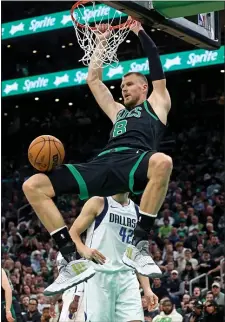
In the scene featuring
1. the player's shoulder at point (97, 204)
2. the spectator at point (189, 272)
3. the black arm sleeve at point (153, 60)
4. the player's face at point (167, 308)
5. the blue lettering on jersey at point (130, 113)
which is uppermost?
the black arm sleeve at point (153, 60)

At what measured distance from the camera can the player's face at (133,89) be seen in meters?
7.59

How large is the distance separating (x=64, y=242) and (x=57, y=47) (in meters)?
18.6

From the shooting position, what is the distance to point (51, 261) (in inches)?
706

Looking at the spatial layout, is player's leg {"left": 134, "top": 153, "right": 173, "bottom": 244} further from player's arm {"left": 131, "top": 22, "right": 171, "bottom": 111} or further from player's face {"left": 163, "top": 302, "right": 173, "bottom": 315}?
player's face {"left": 163, "top": 302, "right": 173, "bottom": 315}

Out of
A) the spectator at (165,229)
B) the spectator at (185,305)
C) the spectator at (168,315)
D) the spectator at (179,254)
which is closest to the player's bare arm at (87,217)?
the spectator at (168,315)

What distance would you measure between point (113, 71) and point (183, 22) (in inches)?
538

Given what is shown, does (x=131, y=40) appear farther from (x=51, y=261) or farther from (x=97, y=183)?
(x=97, y=183)

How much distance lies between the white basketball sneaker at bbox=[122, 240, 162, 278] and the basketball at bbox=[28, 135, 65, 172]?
3.31 ft

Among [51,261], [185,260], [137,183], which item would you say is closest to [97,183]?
[137,183]

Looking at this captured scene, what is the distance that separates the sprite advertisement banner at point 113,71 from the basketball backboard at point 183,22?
36.3ft

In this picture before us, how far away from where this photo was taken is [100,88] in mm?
8234

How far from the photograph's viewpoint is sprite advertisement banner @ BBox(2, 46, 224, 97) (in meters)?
19.8

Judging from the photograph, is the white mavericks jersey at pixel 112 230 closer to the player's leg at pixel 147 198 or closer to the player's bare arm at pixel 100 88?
the player's bare arm at pixel 100 88

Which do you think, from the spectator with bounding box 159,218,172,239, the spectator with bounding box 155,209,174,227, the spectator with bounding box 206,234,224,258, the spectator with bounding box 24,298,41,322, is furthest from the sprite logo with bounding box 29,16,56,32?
the spectator with bounding box 24,298,41,322
